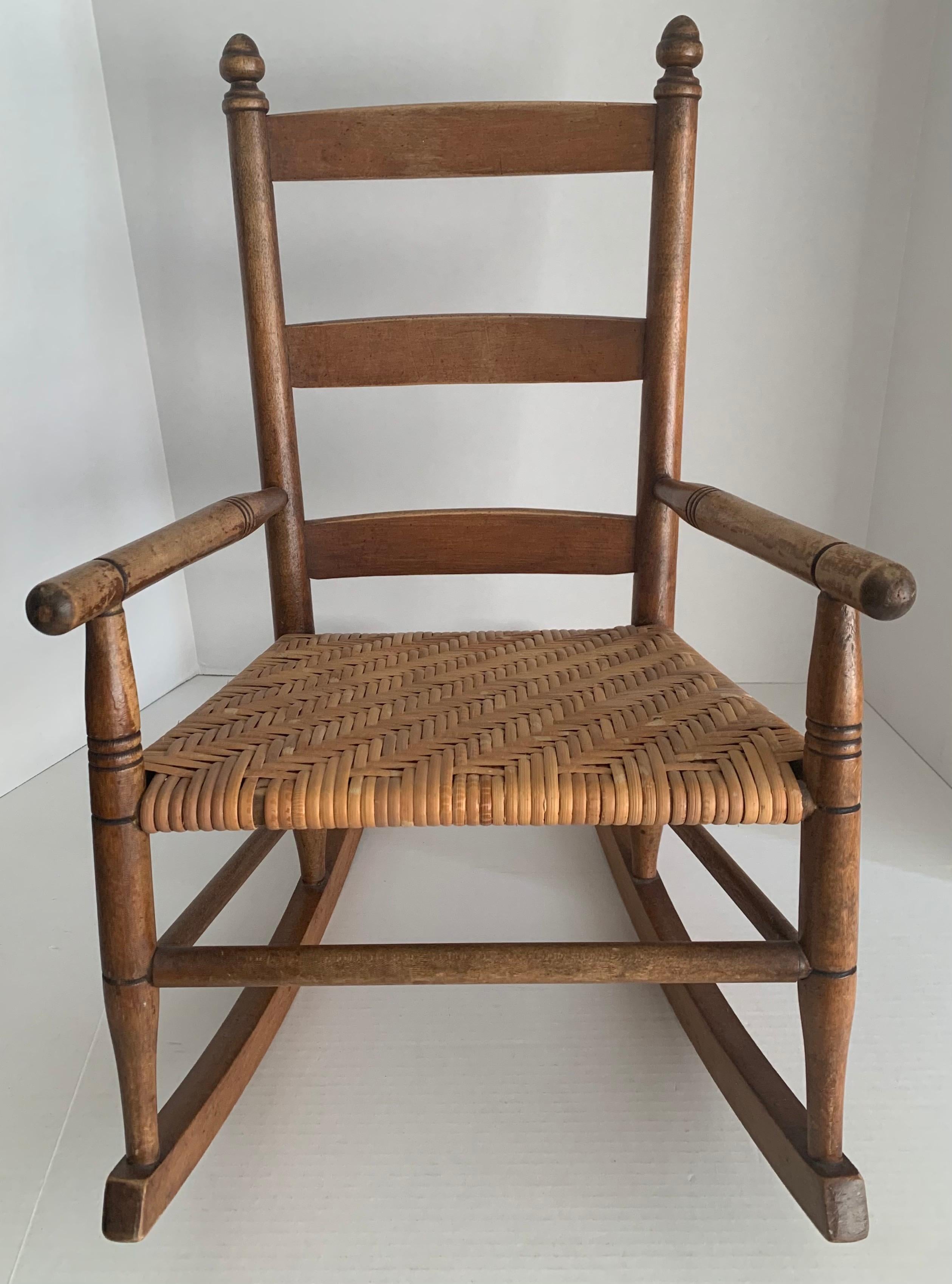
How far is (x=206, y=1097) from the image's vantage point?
29.4 inches

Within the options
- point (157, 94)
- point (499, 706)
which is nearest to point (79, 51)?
point (157, 94)

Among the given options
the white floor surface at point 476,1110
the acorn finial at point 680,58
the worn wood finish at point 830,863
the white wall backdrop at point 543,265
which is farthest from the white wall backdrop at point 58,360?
the worn wood finish at point 830,863

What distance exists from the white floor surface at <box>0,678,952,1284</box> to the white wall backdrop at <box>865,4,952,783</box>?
0.33 m

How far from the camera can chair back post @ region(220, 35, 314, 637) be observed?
938 mm

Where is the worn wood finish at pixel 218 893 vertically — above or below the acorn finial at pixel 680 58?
below

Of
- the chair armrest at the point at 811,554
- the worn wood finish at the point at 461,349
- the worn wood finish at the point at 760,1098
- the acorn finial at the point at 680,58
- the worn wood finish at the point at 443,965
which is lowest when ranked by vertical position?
the worn wood finish at the point at 760,1098

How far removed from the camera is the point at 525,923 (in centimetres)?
106

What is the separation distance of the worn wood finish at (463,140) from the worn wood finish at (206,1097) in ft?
2.63

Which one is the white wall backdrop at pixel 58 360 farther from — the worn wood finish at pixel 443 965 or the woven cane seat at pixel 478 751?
the worn wood finish at pixel 443 965

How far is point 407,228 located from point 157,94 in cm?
41

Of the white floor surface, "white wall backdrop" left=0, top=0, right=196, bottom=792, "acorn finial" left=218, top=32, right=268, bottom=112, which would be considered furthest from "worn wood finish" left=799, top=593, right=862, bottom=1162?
"white wall backdrop" left=0, top=0, right=196, bottom=792

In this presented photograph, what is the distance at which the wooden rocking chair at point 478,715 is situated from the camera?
0.63 m

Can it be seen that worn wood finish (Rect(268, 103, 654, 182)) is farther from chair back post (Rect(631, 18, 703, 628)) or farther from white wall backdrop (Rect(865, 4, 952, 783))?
white wall backdrop (Rect(865, 4, 952, 783))

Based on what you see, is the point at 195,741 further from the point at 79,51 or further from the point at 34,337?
the point at 79,51
